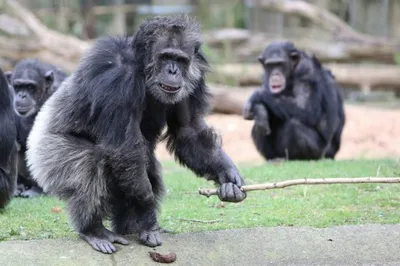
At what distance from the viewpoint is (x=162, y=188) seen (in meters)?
6.92

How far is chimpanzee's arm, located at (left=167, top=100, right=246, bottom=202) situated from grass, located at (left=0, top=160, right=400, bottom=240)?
0.63m

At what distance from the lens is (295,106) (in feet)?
41.8

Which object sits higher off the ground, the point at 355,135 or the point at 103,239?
the point at 103,239

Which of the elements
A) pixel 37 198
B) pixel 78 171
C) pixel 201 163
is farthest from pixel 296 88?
pixel 78 171

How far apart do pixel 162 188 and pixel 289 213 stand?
1.48 m

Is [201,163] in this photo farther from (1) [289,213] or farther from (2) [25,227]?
(2) [25,227]

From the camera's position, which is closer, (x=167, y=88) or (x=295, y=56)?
(x=167, y=88)

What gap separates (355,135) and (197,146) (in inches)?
432

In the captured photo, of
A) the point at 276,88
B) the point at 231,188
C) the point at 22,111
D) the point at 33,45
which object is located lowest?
the point at 276,88

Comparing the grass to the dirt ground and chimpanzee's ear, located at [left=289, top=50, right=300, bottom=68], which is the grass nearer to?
chimpanzee's ear, located at [left=289, top=50, right=300, bottom=68]

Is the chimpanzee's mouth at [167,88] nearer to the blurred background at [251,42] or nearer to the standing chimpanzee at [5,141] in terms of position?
the standing chimpanzee at [5,141]

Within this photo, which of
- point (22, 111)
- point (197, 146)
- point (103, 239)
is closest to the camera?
point (103, 239)

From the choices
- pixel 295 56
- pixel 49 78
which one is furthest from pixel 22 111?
pixel 295 56

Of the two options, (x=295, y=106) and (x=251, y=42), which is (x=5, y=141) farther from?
(x=251, y=42)
